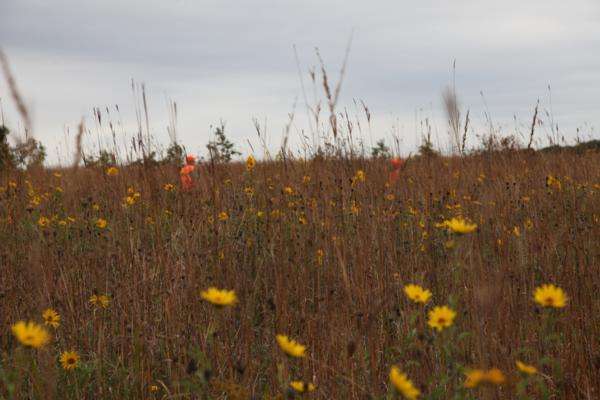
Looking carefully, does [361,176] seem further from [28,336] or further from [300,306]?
[28,336]

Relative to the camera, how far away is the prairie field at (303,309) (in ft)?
5.28

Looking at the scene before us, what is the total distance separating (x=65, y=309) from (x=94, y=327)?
0.47 feet

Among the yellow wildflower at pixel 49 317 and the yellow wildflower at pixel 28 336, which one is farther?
the yellow wildflower at pixel 49 317

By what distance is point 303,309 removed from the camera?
79.6 inches

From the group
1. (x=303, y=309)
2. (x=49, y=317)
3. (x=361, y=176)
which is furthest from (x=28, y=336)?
(x=361, y=176)

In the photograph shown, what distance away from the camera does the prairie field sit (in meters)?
1.61

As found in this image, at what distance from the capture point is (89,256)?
9.31ft

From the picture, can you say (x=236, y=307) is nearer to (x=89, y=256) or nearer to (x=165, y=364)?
(x=165, y=364)

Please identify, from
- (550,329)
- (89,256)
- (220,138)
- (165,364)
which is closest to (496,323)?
(550,329)

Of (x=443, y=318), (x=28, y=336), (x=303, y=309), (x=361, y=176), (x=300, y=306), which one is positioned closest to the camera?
(x=28, y=336)

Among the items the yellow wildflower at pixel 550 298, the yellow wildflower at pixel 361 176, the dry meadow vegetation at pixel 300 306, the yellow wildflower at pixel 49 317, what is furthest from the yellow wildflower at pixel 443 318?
the yellow wildflower at pixel 361 176

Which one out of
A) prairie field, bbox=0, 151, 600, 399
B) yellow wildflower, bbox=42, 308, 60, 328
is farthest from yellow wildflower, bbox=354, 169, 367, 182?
yellow wildflower, bbox=42, 308, 60, 328

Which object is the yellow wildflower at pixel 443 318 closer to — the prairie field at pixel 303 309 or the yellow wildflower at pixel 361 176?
the prairie field at pixel 303 309

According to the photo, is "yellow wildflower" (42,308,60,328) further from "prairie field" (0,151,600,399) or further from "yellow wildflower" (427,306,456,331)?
"yellow wildflower" (427,306,456,331)
